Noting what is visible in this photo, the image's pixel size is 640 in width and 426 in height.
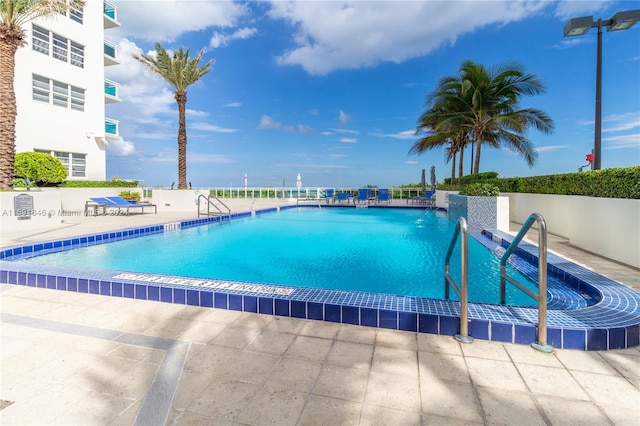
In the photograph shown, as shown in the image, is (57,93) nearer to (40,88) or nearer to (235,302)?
(40,88)

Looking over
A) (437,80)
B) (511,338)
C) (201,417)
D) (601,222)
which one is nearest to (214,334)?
(201,417)

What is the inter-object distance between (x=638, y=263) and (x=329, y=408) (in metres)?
4.48

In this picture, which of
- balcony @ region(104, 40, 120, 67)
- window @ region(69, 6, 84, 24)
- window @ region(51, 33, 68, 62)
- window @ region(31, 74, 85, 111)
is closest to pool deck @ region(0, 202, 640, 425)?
window @ region(31, 74, 85, 111)

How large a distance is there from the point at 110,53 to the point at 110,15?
6.28 ft

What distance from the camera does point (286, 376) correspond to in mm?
1767

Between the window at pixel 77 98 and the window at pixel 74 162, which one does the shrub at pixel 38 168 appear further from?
the window at pixel 77 98

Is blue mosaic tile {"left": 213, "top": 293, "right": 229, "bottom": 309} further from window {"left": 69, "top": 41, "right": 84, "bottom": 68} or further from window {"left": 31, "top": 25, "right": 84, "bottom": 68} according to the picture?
window {"left": 69, "top": 41, "right": 84, "bottom": 68}

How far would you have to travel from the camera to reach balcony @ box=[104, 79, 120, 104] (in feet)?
53.4

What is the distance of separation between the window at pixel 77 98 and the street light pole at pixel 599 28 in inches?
696

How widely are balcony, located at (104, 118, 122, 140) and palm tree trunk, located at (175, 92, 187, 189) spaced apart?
5994mm

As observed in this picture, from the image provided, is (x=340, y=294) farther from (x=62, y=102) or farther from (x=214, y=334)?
(x=62, y=102)

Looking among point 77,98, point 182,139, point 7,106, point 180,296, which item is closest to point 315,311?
point 180,296

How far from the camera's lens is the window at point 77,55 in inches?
563

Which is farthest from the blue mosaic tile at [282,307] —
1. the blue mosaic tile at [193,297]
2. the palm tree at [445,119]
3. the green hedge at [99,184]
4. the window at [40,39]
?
the window at [40,39]
